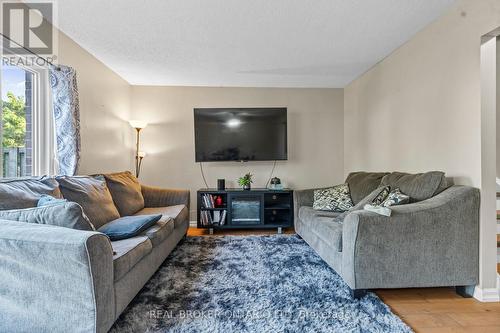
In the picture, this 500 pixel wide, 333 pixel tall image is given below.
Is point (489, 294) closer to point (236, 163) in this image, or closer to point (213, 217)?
point (213, 217)

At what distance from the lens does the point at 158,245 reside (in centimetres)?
217

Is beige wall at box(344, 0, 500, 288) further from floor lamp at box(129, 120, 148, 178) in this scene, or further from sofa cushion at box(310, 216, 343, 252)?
floor lamp at box(129, 120, 148, 178)

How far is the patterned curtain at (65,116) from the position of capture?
2.35 metres

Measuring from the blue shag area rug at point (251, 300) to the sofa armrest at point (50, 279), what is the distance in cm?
→ 37

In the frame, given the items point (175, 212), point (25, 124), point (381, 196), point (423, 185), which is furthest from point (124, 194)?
point (423, 185)

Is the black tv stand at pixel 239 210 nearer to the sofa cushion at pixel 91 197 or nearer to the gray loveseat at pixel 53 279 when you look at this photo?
the sofa cushion at pixel 91 197

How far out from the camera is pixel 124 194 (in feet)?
9.14

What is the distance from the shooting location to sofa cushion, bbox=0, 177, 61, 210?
5.06 ft

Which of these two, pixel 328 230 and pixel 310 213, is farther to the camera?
pixel 310 213

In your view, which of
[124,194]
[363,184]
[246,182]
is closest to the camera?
[124,194]

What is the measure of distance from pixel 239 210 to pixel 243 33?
226 cm

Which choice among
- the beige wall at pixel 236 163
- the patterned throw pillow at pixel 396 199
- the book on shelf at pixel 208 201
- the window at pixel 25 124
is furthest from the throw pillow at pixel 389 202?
the window at pixel 25 124

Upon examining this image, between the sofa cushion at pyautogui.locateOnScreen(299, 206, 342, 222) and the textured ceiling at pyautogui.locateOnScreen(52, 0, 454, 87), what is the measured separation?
1.76 meters

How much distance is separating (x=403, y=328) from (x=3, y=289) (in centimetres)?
215
